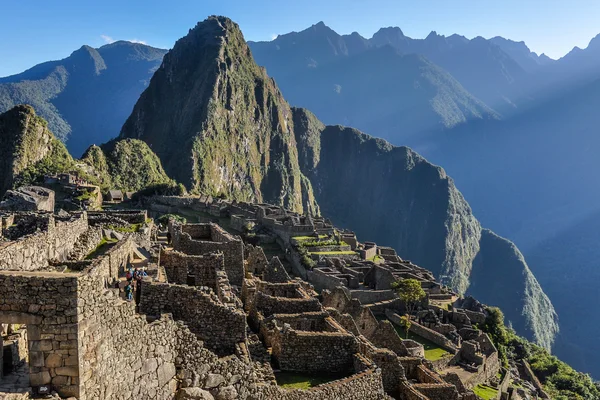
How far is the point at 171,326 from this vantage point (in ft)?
27.1

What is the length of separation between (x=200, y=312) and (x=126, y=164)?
119052 mm

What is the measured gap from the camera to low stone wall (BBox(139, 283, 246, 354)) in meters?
9.34

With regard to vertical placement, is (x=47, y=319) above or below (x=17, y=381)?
above

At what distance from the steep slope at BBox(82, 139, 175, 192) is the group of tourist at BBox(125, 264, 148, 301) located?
311 feet

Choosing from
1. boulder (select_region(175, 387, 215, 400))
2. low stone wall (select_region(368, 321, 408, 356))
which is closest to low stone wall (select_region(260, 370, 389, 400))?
boulder (select_region(175, 387, 215, 400))

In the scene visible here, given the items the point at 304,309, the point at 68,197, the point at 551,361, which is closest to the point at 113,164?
the point at 68,197

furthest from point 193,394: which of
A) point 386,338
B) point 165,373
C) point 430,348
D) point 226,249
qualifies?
point 430,348

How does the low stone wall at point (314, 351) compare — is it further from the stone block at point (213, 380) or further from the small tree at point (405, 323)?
the small tree at point (405, 323)

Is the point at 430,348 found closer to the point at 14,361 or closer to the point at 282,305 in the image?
the point at 282,305

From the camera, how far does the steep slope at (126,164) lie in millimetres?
107062

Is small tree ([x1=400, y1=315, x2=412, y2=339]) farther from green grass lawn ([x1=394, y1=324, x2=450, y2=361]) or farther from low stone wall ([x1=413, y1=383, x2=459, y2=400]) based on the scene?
low stone wall ([x1=413, y1=383, x2=459, y2=400])

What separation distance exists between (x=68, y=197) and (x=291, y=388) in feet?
165

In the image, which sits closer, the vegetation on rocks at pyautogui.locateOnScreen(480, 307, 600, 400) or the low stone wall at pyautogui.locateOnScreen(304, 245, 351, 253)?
the vegetation on rocks at pyautogui.locateOnScreen(480, 307, 600, 400)

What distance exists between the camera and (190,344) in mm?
8508
